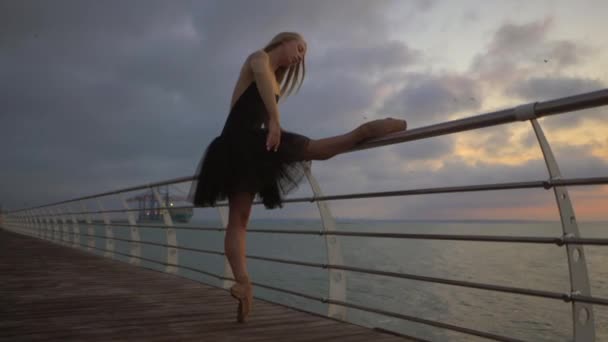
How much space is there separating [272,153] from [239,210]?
0.32m

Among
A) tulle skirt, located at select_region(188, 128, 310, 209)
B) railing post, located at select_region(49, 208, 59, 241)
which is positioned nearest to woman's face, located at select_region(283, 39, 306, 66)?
tulle skirt, located at select_region(188, 128, 310, 209)

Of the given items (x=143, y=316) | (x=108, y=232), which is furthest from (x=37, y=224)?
(x=143, y=316)

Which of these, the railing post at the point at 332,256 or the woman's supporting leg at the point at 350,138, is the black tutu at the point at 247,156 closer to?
the woman's supporting leg at the point at 350,138

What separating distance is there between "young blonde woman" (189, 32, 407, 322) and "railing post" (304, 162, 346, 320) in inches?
9.0

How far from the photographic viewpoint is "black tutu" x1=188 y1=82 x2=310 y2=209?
2027 mm

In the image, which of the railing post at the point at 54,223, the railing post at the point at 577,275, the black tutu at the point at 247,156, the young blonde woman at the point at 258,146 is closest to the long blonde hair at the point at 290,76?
the young blonde woman at the point at 258,146

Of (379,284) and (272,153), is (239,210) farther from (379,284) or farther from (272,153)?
(379,284)

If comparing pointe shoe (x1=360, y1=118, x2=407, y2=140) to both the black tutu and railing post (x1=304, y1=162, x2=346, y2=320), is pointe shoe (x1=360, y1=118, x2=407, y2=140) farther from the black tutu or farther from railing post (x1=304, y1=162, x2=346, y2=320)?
railing post (x1=304, y1=162, x2=346, y2=320)

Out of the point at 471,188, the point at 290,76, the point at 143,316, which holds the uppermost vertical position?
the point at 290,76

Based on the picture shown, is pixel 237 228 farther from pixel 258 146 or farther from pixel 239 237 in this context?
pixel 258 146

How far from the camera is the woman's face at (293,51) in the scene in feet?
6.89

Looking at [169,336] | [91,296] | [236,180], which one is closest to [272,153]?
[236,180]

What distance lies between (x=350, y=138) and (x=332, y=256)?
766 mm

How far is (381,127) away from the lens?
192 centimetres
